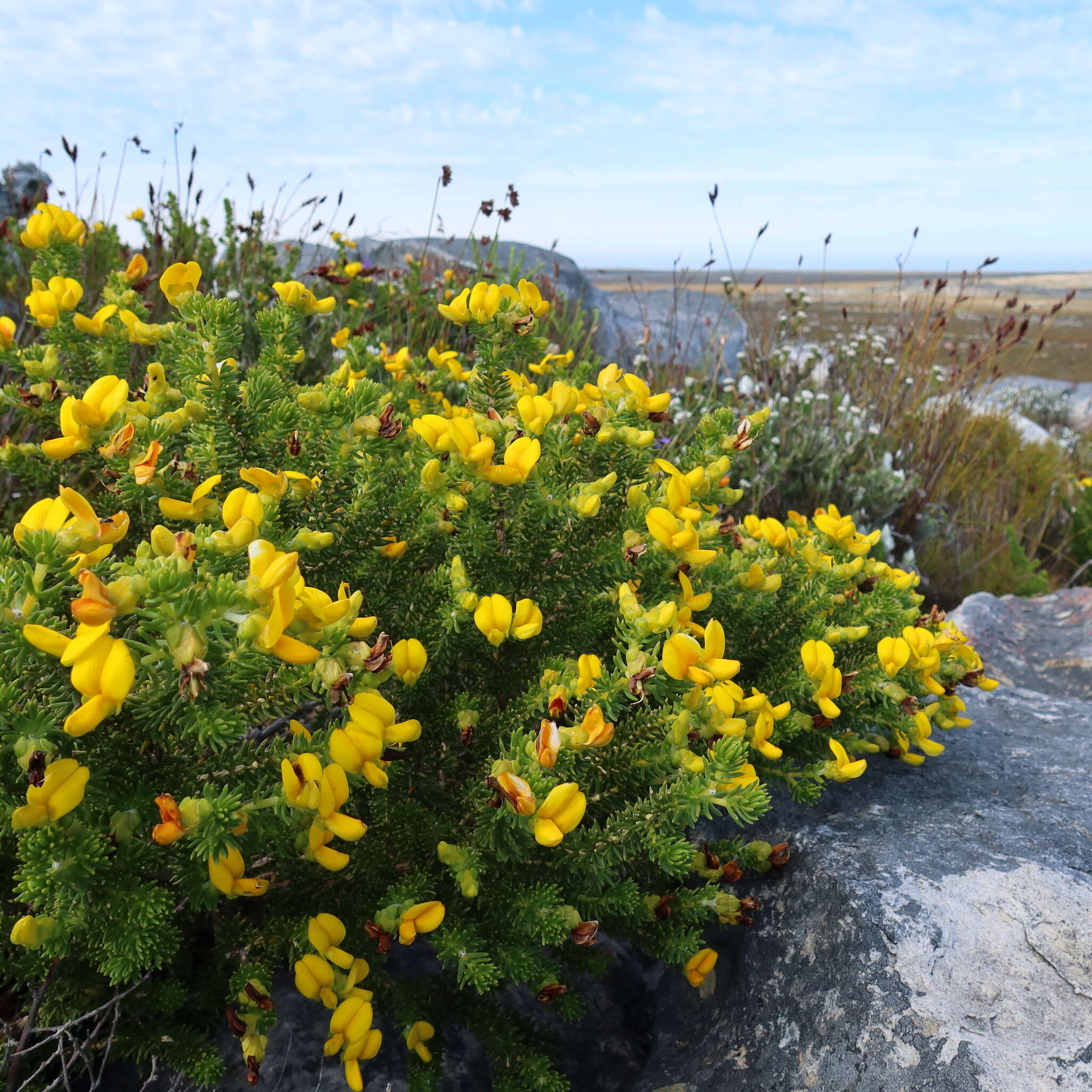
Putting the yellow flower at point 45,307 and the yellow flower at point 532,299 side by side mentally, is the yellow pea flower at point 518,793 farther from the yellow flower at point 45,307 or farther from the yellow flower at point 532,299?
the yellow flower at point 45,307

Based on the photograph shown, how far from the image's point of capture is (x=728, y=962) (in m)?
1.87

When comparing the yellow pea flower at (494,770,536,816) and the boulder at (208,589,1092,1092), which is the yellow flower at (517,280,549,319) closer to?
the yellow pea flower at (494,770,536,816)

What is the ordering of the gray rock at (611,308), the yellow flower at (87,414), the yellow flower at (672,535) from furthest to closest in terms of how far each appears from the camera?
the gray rock at (611,308) < the yellow flower at (672,535) < the yellow flower at (87,414)

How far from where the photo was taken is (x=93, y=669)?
99 centimetres

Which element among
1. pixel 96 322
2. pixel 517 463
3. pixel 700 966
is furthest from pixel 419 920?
pixel 96 322

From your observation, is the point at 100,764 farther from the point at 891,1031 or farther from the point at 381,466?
the point at 891,1031

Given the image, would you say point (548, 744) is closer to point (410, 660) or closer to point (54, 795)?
point (410, 660)

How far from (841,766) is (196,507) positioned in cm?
140

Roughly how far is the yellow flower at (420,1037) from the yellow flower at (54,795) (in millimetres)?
793

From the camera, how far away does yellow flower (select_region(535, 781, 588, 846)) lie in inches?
48.7

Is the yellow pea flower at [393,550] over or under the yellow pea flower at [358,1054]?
over

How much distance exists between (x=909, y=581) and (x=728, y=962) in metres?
1.15

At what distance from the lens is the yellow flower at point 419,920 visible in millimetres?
1378

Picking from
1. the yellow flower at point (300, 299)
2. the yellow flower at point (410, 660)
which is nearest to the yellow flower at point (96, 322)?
the yellow flower at point (300, 299)
